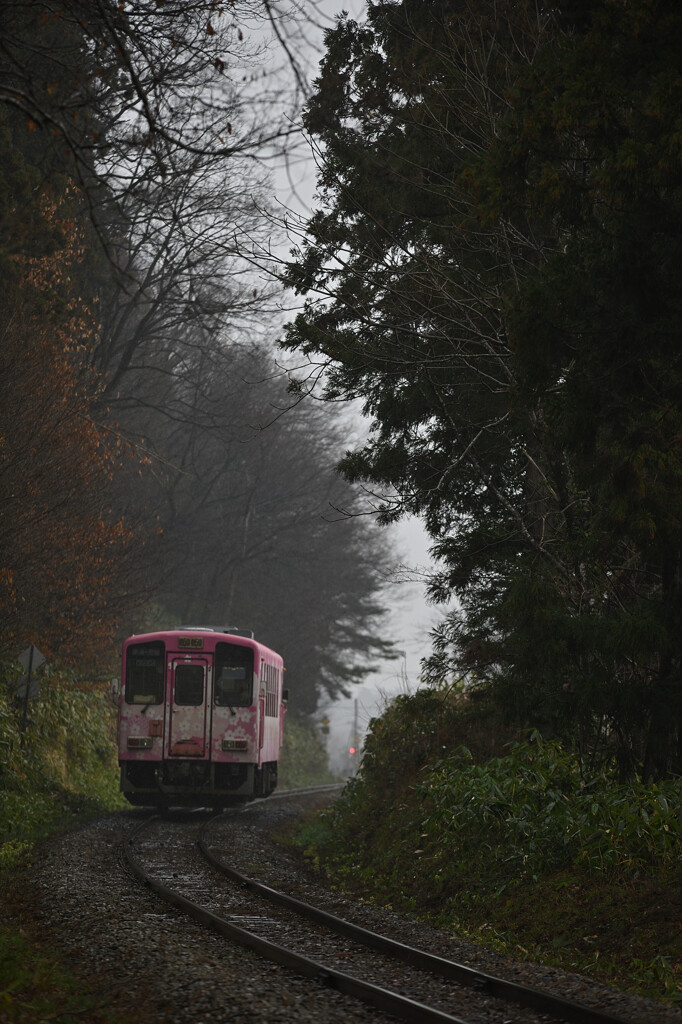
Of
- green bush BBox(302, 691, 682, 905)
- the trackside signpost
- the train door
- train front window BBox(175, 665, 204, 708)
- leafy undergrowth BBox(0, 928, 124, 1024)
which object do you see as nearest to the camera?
leafy undergrowth BBox(0, 928, 124, 1024)

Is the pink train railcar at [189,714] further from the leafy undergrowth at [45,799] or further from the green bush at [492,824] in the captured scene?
the green bush at [492,824]

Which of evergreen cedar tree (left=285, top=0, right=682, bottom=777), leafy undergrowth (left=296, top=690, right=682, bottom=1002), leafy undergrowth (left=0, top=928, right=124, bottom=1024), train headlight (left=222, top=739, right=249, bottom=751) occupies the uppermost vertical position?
evergreen cedar tree (left=285, top=0, right=682, bottom=777)

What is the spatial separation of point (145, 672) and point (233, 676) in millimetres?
1552

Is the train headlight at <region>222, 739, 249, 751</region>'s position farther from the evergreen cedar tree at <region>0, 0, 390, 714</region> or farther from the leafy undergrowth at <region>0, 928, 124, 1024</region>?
the leafy undergrowth at <region>0, 928, 124, 1024</region>

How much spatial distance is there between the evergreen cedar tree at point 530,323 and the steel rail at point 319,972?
11.3 ft

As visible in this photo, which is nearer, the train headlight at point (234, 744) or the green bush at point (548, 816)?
the green bush at point (548, 816)

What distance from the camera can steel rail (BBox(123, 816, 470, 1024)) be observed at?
618 cm

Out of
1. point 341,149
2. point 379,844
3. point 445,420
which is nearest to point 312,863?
point 379,844

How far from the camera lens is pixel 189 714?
19.4 meters

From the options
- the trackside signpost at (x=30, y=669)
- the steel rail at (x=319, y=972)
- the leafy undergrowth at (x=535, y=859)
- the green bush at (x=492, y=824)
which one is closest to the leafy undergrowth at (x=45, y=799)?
the trackside signpost at (x=30, y=669)

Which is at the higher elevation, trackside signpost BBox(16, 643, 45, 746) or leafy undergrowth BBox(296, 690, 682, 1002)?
trackside signpost BBox(16, 643, 45, 746)

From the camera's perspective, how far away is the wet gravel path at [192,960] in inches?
249

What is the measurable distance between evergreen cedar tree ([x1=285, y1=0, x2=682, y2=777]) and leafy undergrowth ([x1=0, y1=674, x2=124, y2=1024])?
15.8 feet

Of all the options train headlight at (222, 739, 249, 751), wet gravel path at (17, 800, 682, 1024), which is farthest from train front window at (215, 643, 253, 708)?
wet gravel path at (17, 800, 682, 1024)
